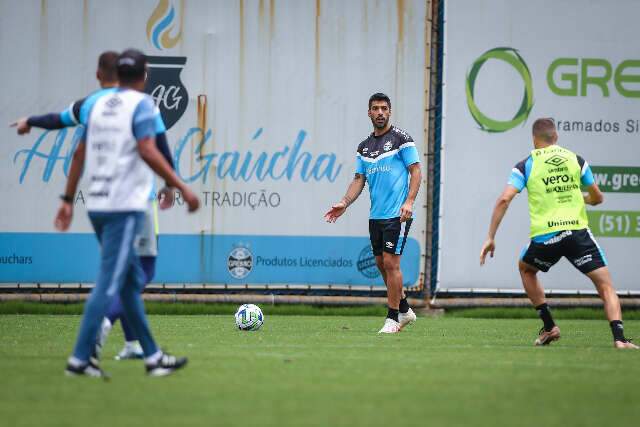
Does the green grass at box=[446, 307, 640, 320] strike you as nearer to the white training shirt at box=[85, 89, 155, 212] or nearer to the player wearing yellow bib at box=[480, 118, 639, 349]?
the player wearing yellow bib at box=[480, 118, 639, 349]

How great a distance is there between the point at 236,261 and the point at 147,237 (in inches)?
309

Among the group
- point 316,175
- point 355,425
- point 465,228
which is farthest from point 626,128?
point 355,425

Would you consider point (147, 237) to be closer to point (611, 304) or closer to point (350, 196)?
point (611, 304)

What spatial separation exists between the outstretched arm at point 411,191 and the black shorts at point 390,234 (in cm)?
19

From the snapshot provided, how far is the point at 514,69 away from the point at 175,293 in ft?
16.8

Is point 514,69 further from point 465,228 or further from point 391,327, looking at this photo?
point 391,327

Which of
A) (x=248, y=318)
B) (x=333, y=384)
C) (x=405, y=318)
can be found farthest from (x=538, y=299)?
(x=333, y=384)

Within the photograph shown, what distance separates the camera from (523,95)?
1543 centimetres

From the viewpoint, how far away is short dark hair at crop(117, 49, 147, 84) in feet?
23.1

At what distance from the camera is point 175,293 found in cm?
1511

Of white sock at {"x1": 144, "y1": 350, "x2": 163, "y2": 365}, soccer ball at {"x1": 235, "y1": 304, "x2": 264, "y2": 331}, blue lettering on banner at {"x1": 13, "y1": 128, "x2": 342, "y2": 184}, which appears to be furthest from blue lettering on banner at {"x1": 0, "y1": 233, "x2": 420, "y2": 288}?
white sock at {"x1": 144, "y1": 350, "x2": 163, "y2": 365}

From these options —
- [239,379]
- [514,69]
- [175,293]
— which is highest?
[514,69]

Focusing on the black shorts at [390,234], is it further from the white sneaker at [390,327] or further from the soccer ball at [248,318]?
the soccer ball at [248,318]

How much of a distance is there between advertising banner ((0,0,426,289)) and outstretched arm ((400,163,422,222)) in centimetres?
338
